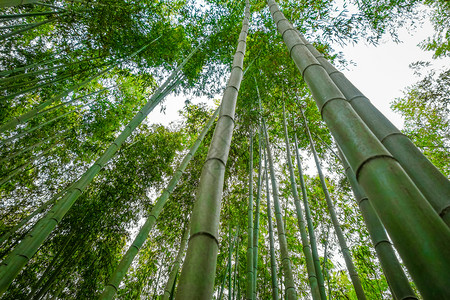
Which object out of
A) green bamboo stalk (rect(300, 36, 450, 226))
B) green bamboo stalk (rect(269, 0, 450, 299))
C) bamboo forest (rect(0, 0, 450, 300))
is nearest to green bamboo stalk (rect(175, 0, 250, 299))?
green bamboo stalk (rect(269, 0, 450, 299))

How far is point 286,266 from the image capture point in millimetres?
2326

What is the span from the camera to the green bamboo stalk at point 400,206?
48cm

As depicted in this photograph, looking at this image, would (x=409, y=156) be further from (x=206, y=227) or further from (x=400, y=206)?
(x=206, y=227)

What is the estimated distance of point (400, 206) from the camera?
0.57 metres

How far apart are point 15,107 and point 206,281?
6957mm

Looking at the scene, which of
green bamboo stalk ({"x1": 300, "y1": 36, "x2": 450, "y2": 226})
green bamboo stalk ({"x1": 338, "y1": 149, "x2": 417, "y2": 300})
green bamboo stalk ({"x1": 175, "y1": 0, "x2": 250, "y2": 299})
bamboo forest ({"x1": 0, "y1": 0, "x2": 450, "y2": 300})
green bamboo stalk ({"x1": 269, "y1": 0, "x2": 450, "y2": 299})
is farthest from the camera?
bamboo forest ({"x1": 0, "y1": 0, "x2": 450, "y2": 300})

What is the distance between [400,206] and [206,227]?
1.94 ft

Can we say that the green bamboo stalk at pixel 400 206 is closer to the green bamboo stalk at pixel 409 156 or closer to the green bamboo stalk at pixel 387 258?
the green bamboo stalk at pixel 409 156

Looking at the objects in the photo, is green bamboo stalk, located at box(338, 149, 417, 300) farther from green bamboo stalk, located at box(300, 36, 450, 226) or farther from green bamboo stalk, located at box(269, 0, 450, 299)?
green bamboo stalk, located at box(269, 0, 450, 299)

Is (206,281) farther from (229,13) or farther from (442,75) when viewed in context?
(442,75)

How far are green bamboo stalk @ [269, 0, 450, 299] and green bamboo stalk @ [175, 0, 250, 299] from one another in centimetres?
51

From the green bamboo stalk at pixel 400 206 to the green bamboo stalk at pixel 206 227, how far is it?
51cm

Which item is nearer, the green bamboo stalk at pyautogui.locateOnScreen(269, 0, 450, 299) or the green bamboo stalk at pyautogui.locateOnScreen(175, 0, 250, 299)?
the green bamboo stalk at pyautogui.locateOnScreen(269, 0, 450, 299)

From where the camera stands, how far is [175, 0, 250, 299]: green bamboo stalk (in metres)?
0.66
